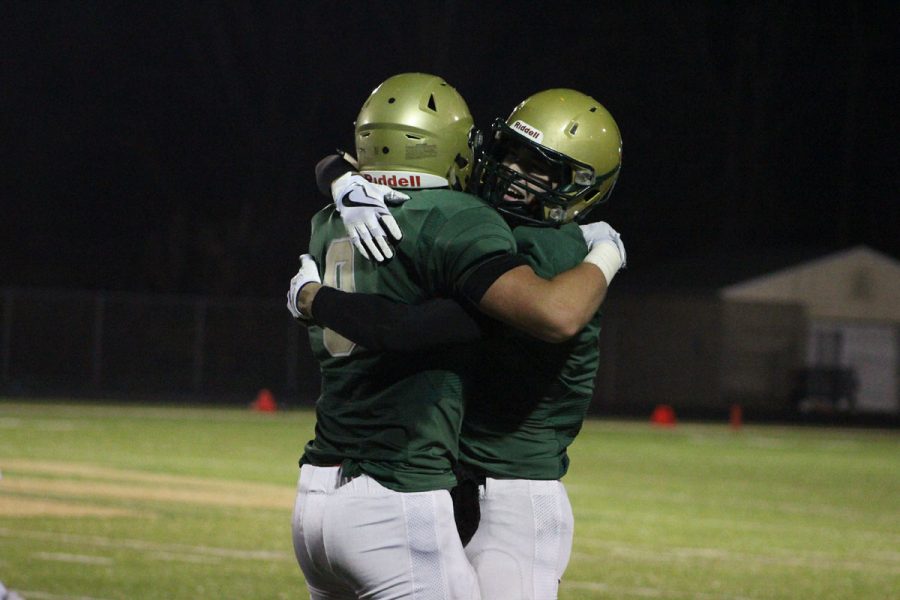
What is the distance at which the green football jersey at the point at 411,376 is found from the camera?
3.48 meters

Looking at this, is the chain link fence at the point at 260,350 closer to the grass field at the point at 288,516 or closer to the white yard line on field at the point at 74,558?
the grass field at the point at 288,516

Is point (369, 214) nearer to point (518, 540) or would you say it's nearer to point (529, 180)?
point (529, 180)

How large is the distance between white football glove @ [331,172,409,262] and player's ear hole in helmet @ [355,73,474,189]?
9cm

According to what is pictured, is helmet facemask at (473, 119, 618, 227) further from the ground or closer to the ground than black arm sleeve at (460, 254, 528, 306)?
further from the ground

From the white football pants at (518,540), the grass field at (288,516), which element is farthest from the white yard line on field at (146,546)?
the white football pants at (518,540)

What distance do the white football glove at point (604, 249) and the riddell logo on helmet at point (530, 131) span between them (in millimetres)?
250

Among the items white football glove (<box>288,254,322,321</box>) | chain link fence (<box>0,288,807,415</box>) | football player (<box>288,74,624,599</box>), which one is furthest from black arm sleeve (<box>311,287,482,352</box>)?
chain link fence (<box>0,288,807,415</box>)

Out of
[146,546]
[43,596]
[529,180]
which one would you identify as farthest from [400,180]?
[146,546]

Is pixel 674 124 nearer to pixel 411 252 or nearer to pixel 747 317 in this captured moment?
pixel 747 317

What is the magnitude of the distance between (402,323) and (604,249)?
1.89 ft

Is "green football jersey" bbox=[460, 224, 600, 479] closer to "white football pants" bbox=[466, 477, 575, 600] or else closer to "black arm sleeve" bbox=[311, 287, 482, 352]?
"white football pants" bbox=[466, 477, 575, 600]

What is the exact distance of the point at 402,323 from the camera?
137 inches

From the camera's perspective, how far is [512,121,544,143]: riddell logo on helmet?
394 centimetres

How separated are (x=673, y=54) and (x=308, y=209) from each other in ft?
37.5
